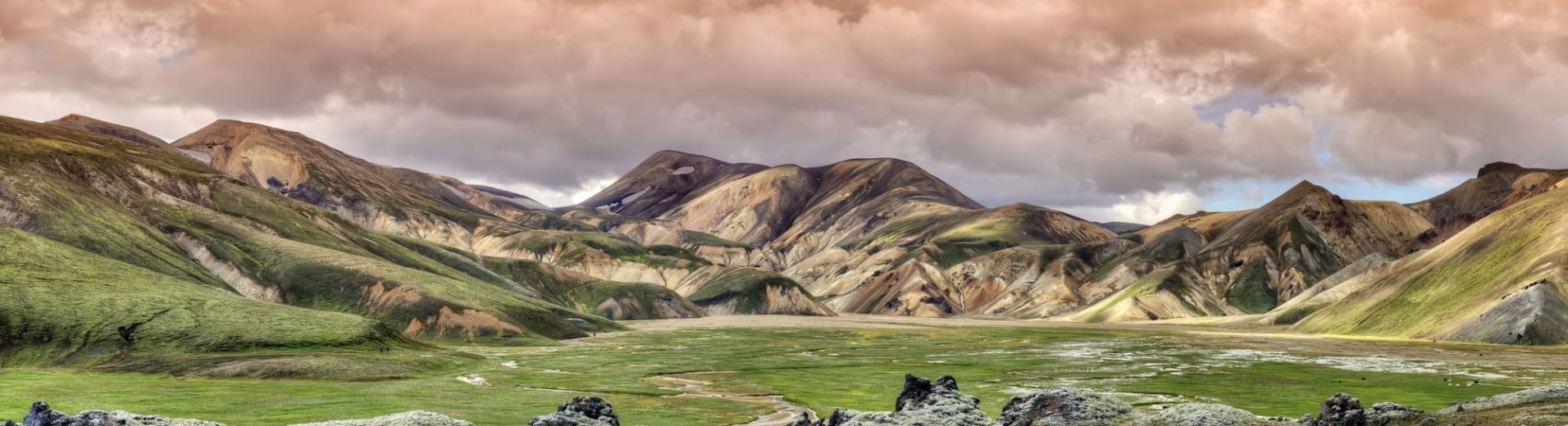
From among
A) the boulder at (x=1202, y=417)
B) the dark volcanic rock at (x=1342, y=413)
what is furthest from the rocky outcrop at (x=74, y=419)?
the dark volcanic rock at (x=1342, y=413)

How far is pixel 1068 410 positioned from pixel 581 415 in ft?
59.9

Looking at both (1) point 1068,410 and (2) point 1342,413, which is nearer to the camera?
(2) point 1342,413

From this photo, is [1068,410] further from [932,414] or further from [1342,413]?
[1342,413]

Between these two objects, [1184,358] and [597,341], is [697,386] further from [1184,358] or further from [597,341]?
[597,341]

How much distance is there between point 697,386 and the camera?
324 feet

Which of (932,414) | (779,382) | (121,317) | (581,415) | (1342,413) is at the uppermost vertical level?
(121,317)

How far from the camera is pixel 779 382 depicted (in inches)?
4035

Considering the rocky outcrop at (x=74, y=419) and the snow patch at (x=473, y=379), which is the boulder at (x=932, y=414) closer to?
the rocky outcrop at (x=74, y=419)

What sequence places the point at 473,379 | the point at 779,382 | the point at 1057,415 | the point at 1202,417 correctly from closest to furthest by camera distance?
the point at 1202,417
the point at 1057,415
the point at 779,382
the point at 473,379

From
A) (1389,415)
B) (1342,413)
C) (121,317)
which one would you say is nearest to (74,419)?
(1342,413)

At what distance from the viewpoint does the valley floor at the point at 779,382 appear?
72938 millimetres

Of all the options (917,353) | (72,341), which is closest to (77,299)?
(72,341)

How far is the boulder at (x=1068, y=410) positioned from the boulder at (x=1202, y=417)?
2.13 metres

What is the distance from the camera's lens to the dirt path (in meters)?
69.4
